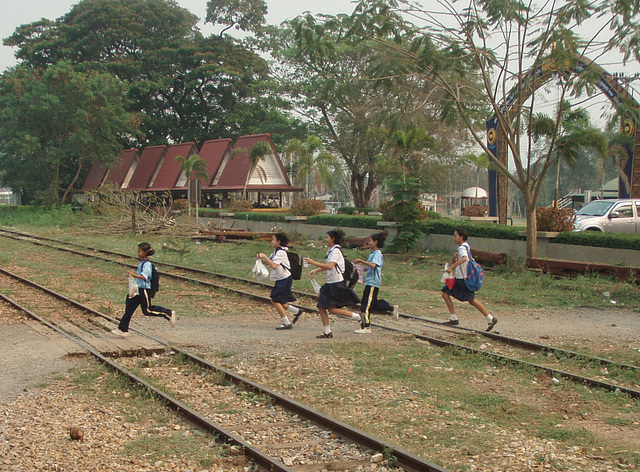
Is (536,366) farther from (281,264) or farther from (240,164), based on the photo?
(240,164)

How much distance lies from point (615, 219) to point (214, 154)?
32.6 metres

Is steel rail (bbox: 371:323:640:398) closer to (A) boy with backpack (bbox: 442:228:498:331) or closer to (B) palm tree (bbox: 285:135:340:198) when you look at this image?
(A) boy with backpack (bbox: 442:228:498:331)

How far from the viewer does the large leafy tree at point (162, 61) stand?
60.5 m

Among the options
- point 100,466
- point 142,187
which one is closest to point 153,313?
point 100,466

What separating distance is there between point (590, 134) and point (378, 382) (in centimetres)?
1194

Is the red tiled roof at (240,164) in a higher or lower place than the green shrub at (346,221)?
higher

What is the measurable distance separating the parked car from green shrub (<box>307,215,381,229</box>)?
25.0 feet

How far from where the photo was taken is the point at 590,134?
17047 mm

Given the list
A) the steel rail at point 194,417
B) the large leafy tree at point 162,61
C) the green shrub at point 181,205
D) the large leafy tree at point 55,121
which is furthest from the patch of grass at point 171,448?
the large leafy tree at point 162,61

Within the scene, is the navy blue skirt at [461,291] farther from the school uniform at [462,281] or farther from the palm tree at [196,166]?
the palm tree at [196,166]

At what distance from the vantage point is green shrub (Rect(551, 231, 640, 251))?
671 inches

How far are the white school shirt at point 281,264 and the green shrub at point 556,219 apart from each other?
11621mm

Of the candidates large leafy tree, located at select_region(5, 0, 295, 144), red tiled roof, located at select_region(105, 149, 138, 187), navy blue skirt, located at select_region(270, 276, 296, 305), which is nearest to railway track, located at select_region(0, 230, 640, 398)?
navy blue skirt, located at select_region(270, 276, 296, 305)

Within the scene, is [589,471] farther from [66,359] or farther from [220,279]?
[220,279]
